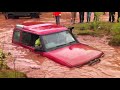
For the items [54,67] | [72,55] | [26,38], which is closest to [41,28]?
[26,38]

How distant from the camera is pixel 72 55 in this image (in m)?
6.36

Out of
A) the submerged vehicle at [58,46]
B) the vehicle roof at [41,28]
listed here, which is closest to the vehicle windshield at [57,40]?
the submerged vehicle at [58,46]

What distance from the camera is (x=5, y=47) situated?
374 inches

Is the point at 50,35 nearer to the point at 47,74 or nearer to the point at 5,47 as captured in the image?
the point at 47,74

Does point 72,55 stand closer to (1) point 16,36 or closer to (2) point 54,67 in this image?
(2) point 54,67

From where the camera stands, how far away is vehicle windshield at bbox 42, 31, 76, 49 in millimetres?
6719

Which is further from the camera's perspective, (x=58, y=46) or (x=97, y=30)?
(x=97, y=30)

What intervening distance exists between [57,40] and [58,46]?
0.57ft

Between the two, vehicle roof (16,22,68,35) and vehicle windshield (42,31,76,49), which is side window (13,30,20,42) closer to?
vehicle roof (16,22,68,35)

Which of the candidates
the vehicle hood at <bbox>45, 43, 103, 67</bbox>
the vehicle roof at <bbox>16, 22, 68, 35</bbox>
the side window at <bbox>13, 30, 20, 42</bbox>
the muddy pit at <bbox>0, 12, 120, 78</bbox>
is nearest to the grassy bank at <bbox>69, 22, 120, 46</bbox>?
the muddy pit at <bbox>0, 12, 120, 78</bbox>
